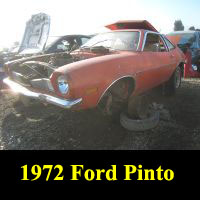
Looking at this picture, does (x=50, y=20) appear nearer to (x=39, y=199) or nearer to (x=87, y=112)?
(x=87, y=112)

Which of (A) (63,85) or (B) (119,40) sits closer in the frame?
(A) (63,85)

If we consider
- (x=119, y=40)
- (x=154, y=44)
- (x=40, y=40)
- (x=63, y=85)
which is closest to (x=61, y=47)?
(x=40, y=40)

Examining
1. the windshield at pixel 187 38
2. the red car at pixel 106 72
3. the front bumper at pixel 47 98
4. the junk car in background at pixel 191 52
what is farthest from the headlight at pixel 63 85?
the windshield at pixel 187 38

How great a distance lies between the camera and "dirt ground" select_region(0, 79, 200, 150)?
2.99 m

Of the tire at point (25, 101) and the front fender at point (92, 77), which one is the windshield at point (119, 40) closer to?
the front fender at point (92, 77)

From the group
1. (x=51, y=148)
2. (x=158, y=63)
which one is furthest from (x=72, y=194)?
(x=158, y=63)

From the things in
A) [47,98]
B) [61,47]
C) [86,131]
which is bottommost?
[86,131]

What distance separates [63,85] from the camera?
2.86 meters

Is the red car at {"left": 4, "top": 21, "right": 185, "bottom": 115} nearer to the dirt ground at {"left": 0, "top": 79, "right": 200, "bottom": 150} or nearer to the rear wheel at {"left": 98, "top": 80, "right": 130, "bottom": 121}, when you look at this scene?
the rear wheel at {"left": 98, "top": 80, "right": 130, "bottom": 121}

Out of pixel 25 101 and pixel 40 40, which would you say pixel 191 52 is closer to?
pixel 40 40

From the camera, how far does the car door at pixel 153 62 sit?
12.4ft

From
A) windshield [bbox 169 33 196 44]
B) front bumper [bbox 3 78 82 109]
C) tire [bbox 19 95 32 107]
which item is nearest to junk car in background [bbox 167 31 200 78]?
windshield [bbox 169 33 196 44]

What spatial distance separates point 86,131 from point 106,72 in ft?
3.01

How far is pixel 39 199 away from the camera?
213 cm
